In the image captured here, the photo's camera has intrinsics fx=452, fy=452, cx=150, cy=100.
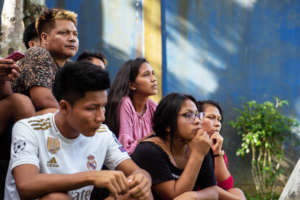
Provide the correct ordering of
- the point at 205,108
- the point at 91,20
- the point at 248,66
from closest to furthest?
1. the point at 205,108
2. the point at 91,20
3. the point at 248,66

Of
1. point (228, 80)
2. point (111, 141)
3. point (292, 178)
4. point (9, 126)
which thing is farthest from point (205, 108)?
point (228, 80)

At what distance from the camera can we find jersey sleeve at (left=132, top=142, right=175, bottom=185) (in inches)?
118

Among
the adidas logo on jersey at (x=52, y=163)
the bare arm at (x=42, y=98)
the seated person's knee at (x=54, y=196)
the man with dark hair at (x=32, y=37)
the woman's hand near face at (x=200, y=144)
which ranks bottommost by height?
the seated person's knee at (x=54, y=196)

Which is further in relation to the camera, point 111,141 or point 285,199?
point 285,199

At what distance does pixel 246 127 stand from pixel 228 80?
71 centimetres

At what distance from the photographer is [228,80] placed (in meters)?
6.44

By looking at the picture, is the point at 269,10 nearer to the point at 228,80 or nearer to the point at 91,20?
the point at 228,80

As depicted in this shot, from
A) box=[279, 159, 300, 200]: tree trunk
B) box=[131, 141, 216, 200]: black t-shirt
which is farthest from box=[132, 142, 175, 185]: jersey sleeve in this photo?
box=[279, 159, 300, 200]: tree trunk

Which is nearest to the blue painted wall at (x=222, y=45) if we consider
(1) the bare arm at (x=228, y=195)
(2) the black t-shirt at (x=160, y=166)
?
(1) the bare arm at (x=228, y=195)

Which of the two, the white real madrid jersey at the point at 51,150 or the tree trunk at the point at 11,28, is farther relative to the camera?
the tree trunk at the point at 11,28

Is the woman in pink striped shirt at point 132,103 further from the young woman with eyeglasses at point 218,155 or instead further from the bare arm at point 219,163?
the bare arm at point 219,163

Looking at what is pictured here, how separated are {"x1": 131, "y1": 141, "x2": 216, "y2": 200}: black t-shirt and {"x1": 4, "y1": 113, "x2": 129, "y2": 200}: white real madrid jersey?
1.30 feet

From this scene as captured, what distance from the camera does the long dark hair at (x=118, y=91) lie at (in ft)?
12.9

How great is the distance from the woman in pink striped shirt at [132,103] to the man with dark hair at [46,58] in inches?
24.2
